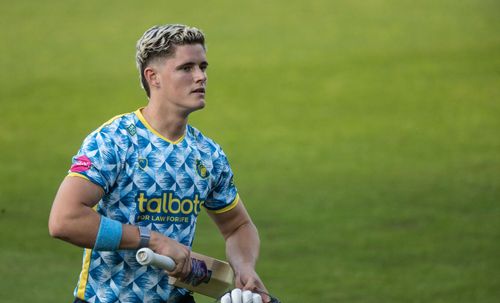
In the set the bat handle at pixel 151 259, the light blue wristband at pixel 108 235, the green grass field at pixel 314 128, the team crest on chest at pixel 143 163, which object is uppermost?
the green grass field at pixel 314 128

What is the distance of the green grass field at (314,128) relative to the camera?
1070 cm

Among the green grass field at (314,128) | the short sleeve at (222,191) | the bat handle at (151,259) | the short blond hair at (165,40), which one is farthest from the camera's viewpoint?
the green grass field at (314,128)

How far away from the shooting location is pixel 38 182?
1359cm

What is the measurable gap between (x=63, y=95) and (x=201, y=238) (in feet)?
21.2

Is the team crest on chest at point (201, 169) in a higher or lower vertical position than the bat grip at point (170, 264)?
higher

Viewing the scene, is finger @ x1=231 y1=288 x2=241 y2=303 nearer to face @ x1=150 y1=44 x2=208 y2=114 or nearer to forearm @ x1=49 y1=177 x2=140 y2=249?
forearm @ x1=49 y1=177 x2=140 y2=249

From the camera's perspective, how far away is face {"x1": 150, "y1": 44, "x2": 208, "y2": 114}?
16.9ft

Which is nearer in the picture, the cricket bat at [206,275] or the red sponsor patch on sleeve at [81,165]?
the red sponsor patch on sleeve at [81,165]

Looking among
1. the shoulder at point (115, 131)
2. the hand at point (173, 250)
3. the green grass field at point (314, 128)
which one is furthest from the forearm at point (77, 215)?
the green grass field at point (314, 128)

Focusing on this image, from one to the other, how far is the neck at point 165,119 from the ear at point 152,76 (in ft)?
0.30

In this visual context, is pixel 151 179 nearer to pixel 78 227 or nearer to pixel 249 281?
pixel 78 227

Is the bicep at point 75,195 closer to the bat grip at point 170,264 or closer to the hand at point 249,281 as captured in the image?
the bat grip at point 170,264

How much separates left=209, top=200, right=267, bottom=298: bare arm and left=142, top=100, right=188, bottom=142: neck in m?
0.57

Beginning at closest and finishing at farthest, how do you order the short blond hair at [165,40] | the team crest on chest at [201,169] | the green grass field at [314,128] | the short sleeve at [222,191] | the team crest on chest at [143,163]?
the team crest on chest at [143,163] → the short blond hair at [165,40] → the team crest on chest at [201,169] → the short sleeve at [222,191] → the green grass field at [314,128]
